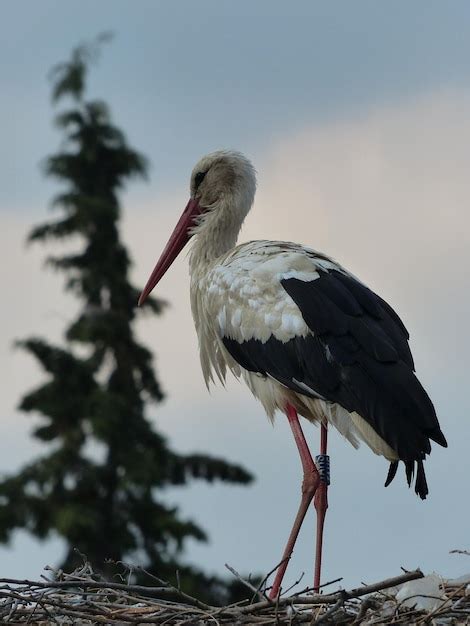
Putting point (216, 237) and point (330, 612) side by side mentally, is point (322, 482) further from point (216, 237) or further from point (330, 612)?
point (330, 612)

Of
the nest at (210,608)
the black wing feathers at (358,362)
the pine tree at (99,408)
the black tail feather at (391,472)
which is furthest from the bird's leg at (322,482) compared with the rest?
the pine tree at (99,408)

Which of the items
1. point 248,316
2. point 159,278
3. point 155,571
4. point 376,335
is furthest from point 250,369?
point 155,571

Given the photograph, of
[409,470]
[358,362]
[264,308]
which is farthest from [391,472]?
[264,308]

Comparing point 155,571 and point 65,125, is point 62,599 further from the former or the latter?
point 65,125

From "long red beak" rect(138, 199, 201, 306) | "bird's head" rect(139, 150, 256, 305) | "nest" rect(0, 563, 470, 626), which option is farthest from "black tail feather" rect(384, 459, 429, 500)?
"long red beak" rect(138, 199, 201, 306)

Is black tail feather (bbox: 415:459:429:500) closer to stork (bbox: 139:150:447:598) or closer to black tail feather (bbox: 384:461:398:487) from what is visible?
stork (bbox: 139:150:447:598)

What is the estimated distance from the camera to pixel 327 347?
7.19 metres

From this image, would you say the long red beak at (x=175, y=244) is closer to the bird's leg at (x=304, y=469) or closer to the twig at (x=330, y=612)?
the bird's leg at (x=304, y=469)

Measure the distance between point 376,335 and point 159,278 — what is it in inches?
87.8

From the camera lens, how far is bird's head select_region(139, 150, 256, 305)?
8406 mm

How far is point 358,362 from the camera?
23.2ft

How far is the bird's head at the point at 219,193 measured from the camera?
8406 mm

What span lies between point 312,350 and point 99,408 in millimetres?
11263

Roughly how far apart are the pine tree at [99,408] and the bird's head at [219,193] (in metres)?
9.40
